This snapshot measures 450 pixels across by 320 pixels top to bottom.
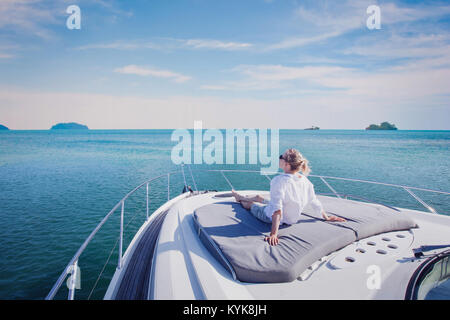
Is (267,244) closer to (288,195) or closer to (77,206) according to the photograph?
(288,195)

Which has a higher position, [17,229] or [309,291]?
[309,291]

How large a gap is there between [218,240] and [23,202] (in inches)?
364

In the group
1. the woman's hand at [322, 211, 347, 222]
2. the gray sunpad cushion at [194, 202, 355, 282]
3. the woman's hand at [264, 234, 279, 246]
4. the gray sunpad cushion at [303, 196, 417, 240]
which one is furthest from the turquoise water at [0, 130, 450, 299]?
the gray sunpad cushion at [303, 196, 417, 240]

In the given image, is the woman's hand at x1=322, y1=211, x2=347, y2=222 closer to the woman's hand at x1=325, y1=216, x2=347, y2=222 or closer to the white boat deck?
the woman's hand at x1=325, y1=216, x2=347, y2=222

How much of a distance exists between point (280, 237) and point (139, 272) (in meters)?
1.19

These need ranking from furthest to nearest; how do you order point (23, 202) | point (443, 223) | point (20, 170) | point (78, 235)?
1. point (20, 170)
2. point (23, 202)
3. point (78, 235)
4. point (443, 223)

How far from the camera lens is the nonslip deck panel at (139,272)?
1596mm

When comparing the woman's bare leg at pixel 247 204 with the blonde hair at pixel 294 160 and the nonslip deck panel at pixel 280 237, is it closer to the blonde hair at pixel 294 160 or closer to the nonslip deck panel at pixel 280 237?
the nonslip deck panel at pixel 280 237

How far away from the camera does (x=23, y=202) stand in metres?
7.73

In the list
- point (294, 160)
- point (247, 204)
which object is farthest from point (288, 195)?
point (247, 204)

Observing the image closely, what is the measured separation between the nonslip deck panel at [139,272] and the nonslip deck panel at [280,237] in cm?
55

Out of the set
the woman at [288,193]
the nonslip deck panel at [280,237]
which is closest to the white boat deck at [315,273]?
the nonslip deck panel at [280,237]
